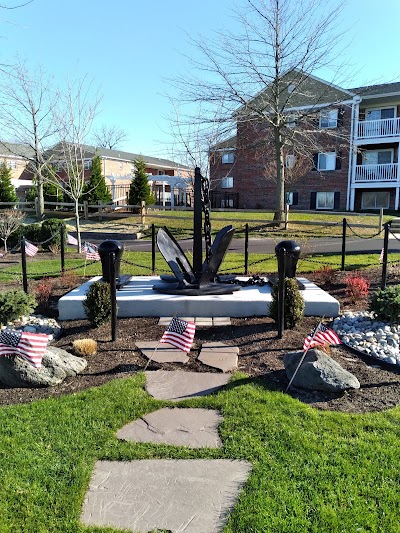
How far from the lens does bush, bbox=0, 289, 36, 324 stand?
6.55 metres

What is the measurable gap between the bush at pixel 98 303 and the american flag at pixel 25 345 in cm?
194

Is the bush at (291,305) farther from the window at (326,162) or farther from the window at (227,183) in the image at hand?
the window at (227,183)

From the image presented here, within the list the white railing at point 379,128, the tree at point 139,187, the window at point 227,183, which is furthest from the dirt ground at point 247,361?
the window at point 227,183

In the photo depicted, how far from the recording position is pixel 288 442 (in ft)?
12.0

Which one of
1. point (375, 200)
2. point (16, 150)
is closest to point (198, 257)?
point (375, 200)

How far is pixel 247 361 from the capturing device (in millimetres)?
5586

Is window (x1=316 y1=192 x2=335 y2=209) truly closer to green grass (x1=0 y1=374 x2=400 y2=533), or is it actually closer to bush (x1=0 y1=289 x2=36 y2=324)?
bush (x1=0 y1=289 x2=36 y2=324)

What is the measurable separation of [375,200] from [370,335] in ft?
93.0

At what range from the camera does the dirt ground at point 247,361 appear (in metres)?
4.61

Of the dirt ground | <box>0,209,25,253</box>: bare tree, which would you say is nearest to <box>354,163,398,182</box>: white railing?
<box>0,209,25,253</box>: bare tree

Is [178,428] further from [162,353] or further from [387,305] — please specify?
[387,305]

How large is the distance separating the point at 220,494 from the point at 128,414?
1.41 metres

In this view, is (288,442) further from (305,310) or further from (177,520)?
(305,310)

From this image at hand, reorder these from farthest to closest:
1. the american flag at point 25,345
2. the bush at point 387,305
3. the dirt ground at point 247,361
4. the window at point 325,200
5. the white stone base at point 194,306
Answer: the window at point 325,200 < the white stone base at point 194,306 < the bush at point 387,305 < the american flag at point 25,345 < the dirt ground at point 247,361
